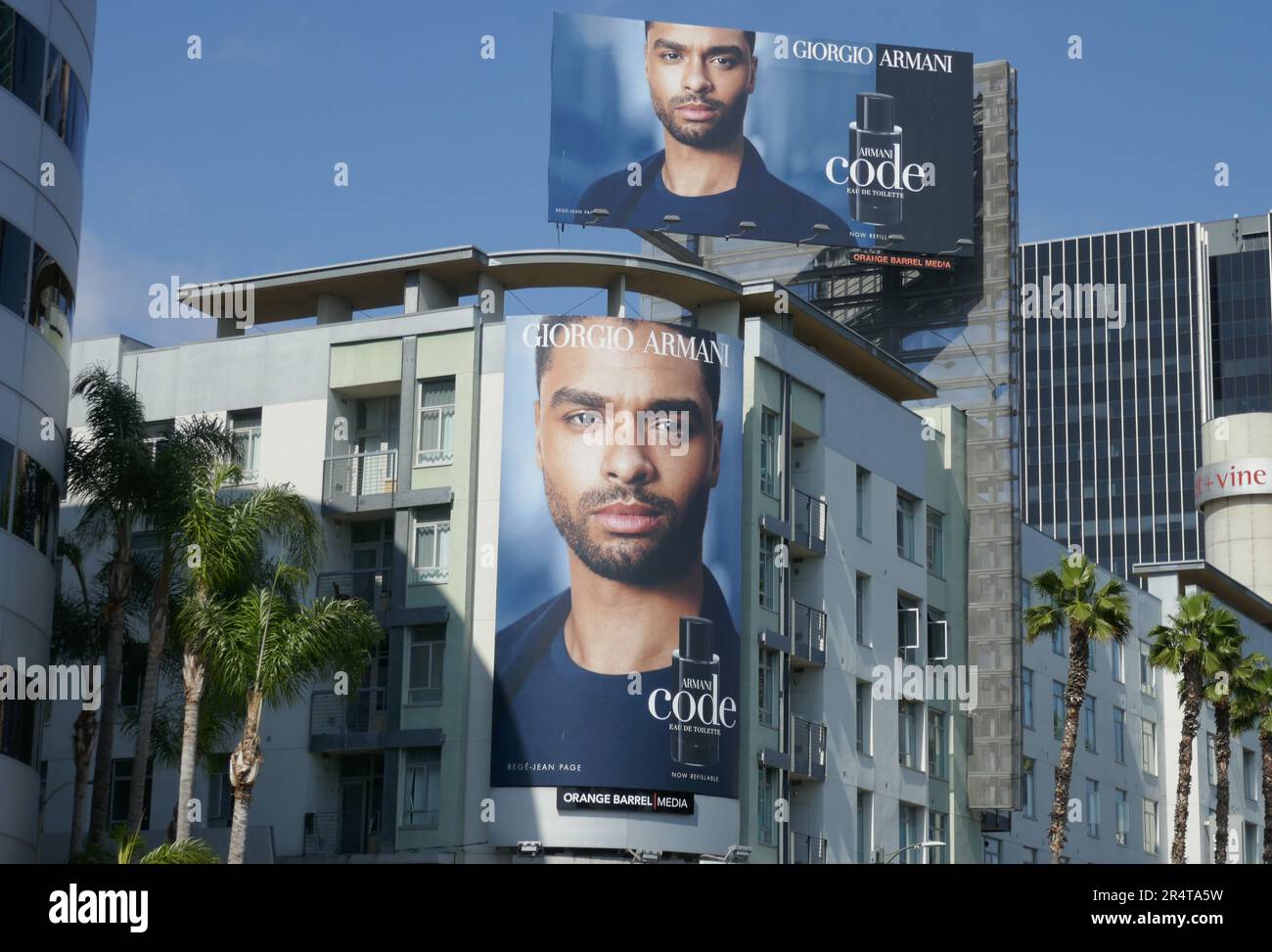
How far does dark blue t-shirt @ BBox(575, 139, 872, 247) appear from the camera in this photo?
74500 millimetres

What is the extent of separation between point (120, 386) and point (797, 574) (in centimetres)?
2597

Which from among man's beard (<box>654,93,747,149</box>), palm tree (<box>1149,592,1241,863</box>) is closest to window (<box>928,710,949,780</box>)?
palm tree (<box>1149,592,1241,863</box>)

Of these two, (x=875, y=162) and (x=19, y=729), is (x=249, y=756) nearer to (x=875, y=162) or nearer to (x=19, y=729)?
(x=19, y=729)

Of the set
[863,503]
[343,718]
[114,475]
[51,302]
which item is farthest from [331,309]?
[51,302]

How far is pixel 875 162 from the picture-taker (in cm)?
7712

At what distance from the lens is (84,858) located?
159 ft

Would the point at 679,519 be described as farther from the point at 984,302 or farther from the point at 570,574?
the point at 984,302

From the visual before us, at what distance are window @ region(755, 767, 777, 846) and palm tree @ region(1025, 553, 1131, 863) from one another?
966 cm

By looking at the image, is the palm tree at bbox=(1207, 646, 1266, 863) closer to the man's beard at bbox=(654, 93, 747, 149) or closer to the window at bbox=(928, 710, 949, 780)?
the window at bbox=(928, 710, 949, 780)

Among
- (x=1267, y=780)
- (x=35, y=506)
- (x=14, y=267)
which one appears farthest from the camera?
(x=1267, y=780)

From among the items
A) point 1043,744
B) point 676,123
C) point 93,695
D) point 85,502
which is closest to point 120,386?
point 93,695

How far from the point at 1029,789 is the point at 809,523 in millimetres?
20154

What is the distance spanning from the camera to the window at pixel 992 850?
7664 centimetres

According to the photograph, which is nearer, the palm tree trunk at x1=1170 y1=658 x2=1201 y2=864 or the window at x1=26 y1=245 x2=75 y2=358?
the window at x1=26 y1=245 x2=75 y2=358
